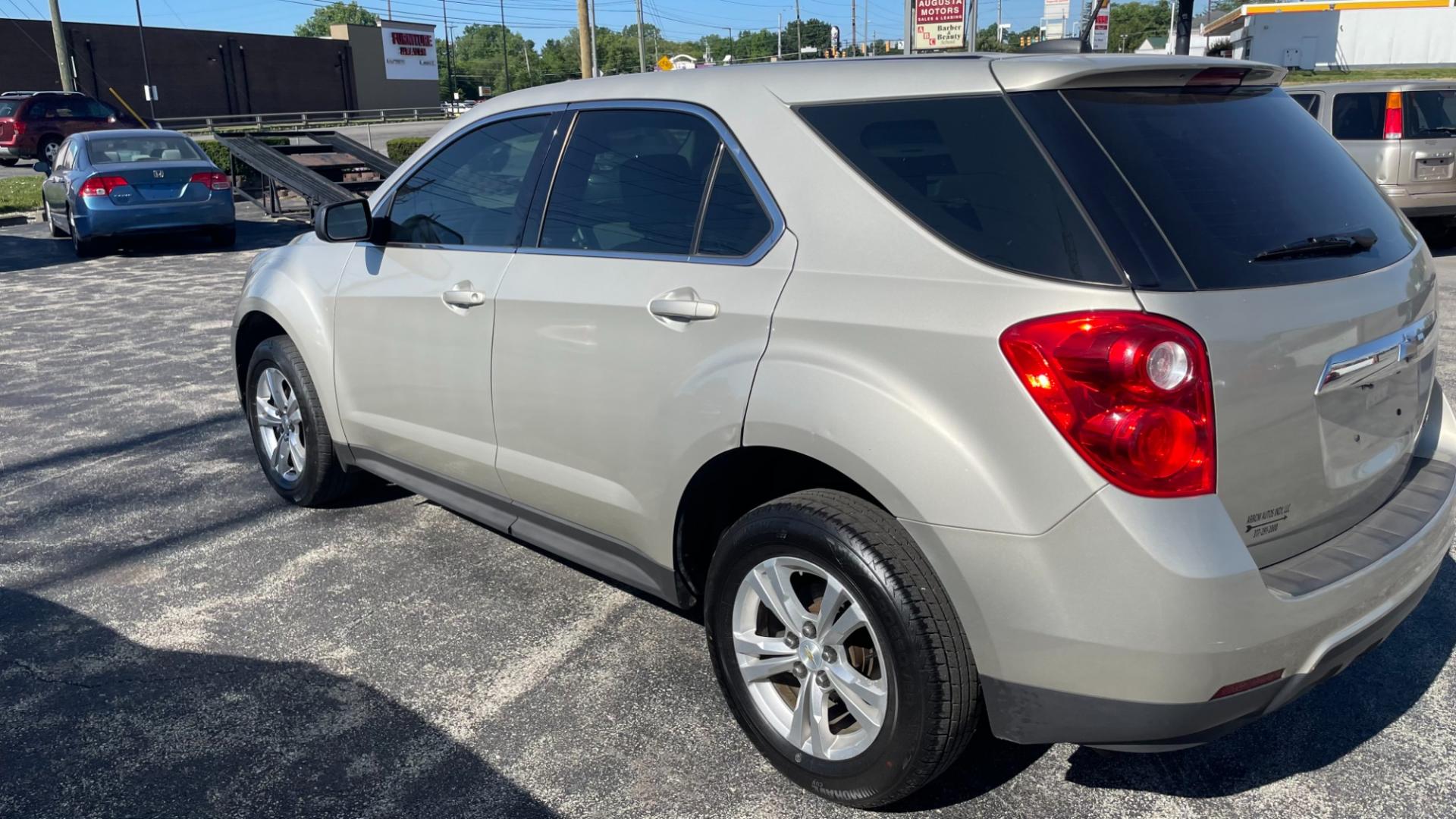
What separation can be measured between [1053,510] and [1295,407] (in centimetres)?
60

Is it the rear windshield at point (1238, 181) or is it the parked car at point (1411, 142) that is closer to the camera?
the rear windshield at point (1238, 181)

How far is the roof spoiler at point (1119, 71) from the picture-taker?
2.58 meters

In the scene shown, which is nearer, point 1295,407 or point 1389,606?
point 1295,407

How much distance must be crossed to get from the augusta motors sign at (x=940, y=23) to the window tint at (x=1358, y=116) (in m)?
15.5

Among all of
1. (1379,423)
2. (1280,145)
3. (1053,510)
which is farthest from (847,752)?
(1280,145)

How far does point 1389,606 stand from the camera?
261cm

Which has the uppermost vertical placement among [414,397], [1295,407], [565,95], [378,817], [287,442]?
[565,95]

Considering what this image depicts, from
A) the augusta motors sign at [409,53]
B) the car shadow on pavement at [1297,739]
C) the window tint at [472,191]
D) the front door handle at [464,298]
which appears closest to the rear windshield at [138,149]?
the window tint at [472,191]

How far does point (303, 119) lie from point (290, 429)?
59079 millimetres

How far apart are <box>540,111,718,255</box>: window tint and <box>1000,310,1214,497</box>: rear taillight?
3.99ft

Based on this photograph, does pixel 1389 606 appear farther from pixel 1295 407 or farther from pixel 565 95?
pixel 565 95

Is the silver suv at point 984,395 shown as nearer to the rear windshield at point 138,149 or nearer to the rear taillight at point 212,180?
the rear taillight at point 212,180

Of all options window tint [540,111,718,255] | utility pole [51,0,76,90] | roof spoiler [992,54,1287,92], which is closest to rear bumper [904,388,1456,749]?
roof spoiler [992,54,1287,92]

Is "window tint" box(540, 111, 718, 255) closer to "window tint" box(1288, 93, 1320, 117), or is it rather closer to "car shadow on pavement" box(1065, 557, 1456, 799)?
"car shadow on pavement" box(1065, 557, 1456, 799)
